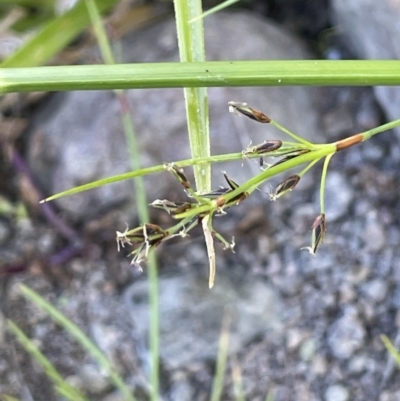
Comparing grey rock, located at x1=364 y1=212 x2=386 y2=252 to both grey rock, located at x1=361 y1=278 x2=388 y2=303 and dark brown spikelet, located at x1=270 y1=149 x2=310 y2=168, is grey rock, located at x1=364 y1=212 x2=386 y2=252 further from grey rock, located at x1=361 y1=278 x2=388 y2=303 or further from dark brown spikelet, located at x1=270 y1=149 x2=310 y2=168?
dark brown spikelet, located at x1=270 y1=149 x2=310 y2=168

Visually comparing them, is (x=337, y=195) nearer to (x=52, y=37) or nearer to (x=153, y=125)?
(x=153, y=125)

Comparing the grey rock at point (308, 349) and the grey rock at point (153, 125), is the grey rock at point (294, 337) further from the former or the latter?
the grey rock at point (153, 125)

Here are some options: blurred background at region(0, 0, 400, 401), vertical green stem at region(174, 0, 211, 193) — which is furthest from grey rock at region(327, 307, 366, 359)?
vertical green stem at region(174, 0, 211, 193)

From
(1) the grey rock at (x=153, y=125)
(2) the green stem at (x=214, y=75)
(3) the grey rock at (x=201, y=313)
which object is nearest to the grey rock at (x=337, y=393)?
(3) the grey rock at (x=201, y=313)

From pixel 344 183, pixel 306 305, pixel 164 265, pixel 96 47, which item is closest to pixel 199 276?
pixel 164 265

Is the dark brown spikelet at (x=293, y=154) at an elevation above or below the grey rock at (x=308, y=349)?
above

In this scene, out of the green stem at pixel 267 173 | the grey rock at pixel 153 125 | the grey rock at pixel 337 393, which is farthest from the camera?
the grey rock at pixel 153 125

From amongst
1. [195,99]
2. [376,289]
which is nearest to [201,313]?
[376,289]
